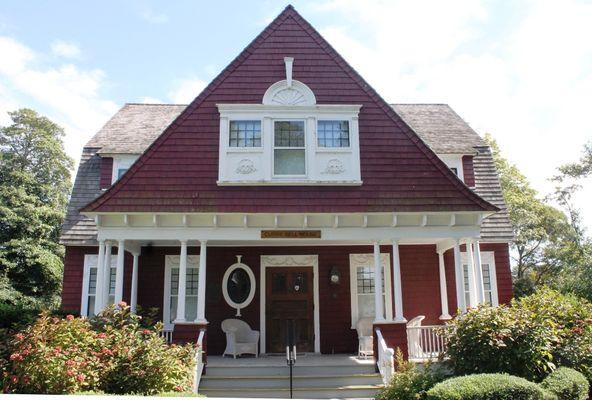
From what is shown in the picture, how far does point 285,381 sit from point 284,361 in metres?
1.50

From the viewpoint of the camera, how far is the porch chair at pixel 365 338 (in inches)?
486

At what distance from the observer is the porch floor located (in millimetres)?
11039

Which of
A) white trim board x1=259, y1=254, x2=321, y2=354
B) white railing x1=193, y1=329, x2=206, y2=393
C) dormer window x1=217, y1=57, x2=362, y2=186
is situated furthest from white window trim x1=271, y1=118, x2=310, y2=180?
white railing x1=193, y1=329, x2=206, y2=393

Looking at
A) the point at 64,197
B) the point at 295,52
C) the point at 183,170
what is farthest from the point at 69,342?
the point at 64,197

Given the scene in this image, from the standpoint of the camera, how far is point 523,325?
866 centimetres

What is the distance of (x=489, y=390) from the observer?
7.10 meters

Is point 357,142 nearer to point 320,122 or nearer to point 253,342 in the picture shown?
point 320,122

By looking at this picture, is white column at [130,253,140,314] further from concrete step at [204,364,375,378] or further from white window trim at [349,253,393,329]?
white window trim at [349,253,393,329]

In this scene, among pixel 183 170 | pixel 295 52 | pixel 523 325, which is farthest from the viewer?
pixel 295 52

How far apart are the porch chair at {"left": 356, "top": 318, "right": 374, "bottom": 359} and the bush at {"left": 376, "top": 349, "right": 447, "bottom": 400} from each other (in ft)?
10.4

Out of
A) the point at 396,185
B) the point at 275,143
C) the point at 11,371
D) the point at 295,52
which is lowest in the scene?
the point at 11,371

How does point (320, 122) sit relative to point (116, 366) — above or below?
above

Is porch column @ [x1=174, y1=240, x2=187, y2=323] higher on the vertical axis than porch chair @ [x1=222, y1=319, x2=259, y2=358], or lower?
higher

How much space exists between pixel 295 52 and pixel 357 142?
2.93 metres
